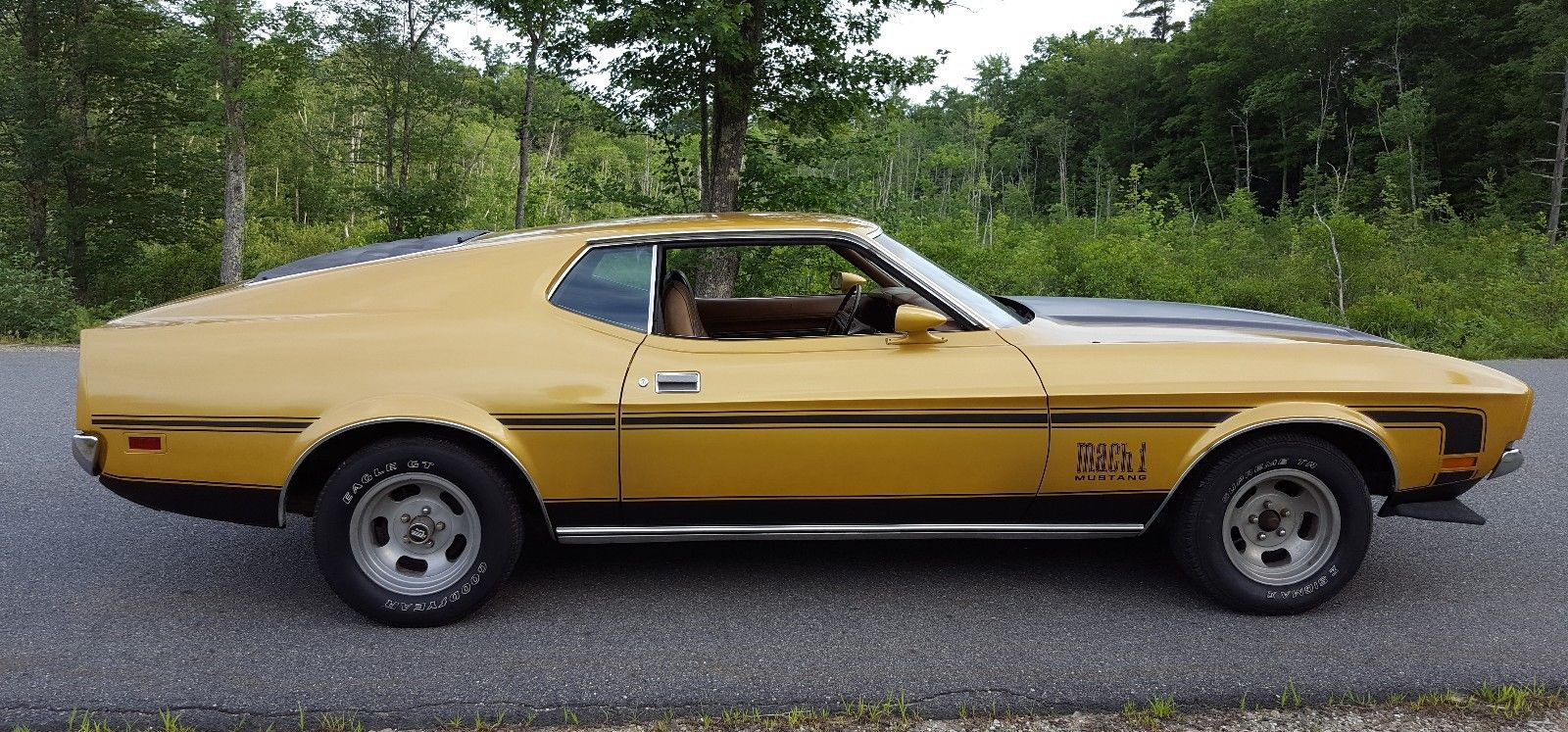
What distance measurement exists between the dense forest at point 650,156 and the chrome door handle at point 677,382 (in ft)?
21.6

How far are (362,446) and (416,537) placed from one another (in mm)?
369

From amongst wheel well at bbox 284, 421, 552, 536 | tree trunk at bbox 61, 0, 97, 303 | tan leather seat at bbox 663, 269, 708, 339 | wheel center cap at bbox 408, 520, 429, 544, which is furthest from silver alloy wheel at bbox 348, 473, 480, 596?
tree trunk at bbox 61, 0, 97, 303

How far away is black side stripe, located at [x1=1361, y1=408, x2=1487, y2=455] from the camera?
3430 millimetres

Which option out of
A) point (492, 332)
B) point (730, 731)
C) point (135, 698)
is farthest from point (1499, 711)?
point (135, 698)

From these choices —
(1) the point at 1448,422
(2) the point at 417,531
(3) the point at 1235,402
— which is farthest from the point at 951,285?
(2) the point at 417,531

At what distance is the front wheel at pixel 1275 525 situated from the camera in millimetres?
3406

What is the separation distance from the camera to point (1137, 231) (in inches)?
776

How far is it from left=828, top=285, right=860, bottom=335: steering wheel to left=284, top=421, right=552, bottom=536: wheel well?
1.34 metres

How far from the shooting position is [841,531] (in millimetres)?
3482

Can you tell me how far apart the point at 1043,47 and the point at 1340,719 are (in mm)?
85523

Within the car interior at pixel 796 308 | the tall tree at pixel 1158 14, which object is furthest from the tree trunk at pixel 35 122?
the tall tree at pixel 1158 14

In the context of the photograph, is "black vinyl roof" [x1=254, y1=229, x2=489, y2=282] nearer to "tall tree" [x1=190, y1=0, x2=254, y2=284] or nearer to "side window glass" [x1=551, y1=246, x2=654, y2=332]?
"side window glass" [x1=551, y1=246, x2=654, y2=332]

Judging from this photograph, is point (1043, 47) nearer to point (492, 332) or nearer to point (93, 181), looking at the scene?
point (93, 181)

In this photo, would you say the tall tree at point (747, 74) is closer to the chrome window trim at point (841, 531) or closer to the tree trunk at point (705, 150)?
the tree trunk at point (705, 150)
